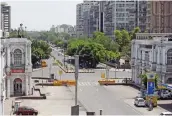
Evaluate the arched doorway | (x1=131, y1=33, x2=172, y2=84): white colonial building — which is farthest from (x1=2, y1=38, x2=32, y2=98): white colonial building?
(x1=131, y1=33, x2=172, y2=84): white colonial building

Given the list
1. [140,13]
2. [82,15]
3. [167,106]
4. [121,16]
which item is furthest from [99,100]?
[82,15]

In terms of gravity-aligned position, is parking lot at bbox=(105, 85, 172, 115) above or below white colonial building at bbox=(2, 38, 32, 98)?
below

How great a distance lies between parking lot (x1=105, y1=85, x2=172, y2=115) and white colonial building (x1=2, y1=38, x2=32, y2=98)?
8668 millimetres

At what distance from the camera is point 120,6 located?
11881cm

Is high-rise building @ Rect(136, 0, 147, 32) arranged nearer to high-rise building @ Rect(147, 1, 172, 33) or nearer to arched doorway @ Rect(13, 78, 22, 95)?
high-rise building @ Rect(147, 1, 172, 33)

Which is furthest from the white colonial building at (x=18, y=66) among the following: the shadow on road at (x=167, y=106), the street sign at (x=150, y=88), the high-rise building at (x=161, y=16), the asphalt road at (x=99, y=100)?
the high-rise building at (x=161, y=16)

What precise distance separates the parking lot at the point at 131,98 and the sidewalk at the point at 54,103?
14.4 ft

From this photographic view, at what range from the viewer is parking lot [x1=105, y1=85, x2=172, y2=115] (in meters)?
33.2

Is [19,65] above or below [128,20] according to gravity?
below

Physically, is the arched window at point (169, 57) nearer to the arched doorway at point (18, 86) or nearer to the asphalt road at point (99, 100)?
the asphalt road at point (99, 100)

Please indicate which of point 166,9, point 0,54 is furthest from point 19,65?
point 166,9

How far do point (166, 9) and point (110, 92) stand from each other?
36585 millimetres

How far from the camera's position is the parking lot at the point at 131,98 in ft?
109

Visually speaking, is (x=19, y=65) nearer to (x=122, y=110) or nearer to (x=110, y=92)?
(x=110, y=92)
